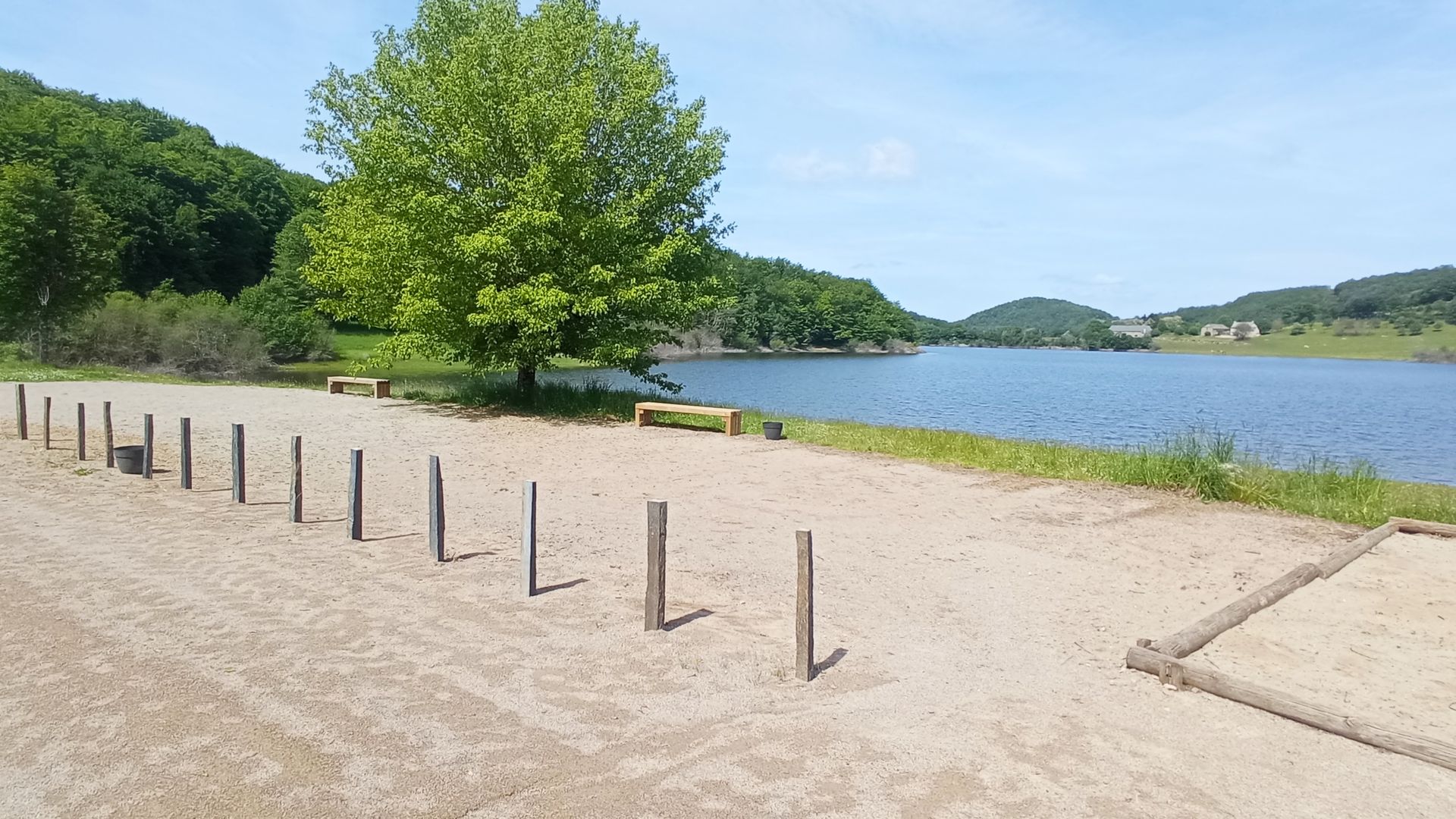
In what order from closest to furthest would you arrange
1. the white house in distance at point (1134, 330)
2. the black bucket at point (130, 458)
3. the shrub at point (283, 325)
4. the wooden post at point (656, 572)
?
1. the wooden post at point (656, 572)
2. the black bucket at point (130, 458)
3. the shrub at point (283, 325)
4. the white house in distance at point (1134, 330)

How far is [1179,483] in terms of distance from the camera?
11.9 m

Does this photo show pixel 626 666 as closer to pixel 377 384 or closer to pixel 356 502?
pixel 356 502

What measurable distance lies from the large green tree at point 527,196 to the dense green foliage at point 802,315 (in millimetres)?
69379

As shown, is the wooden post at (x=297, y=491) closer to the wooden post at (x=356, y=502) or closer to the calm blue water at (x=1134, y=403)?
the wooden post at (x=356, y=502)

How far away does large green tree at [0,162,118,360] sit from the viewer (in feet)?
104

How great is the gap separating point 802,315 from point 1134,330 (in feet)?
273

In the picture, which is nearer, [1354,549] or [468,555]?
[468,555]

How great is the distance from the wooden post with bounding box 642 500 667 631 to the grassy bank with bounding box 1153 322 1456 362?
359 ft

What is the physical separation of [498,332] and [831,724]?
634 inches

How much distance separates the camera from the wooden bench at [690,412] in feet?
55.7

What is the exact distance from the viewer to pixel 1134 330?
157500 millimetres

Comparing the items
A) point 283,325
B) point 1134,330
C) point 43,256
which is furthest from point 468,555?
point 1134,330

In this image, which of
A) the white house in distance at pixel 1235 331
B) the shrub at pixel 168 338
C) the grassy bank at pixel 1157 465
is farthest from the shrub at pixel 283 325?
the white house in distance at pixel 1235 331

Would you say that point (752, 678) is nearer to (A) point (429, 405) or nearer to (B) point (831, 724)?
(B) point (831, 724)
